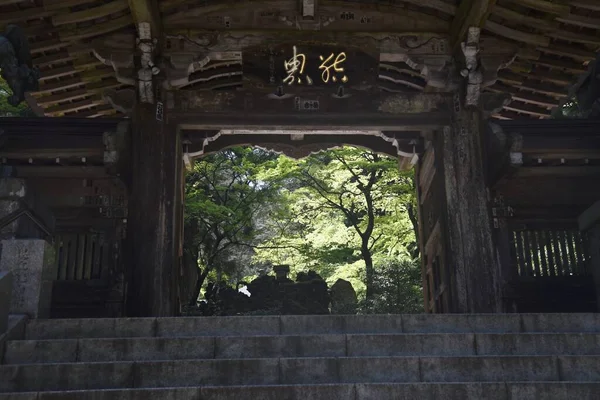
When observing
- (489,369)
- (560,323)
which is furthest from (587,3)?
(489,369)

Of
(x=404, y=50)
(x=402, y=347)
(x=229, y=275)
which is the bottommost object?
(x=402, y=347)

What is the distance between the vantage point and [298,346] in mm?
6723

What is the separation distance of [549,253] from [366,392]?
757cm

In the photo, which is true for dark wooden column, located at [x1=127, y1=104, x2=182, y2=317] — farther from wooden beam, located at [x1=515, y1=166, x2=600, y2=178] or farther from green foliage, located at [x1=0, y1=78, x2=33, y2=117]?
green foliage, located at [x1=0, y1=78, x2=33, y2=117]

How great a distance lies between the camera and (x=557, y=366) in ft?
20.5

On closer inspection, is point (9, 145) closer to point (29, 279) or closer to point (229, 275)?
point (29, 279)

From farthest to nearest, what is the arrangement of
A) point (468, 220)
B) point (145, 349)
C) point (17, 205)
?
point (468, 220) → point (17, 205) → point (145, 349)

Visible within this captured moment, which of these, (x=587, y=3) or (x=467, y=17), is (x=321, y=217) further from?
(x=587, y=3)

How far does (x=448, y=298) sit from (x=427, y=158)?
2978mm

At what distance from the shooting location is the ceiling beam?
10.6 meters

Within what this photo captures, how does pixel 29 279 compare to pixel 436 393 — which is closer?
pixel 436 393

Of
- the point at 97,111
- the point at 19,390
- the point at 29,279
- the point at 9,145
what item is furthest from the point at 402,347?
the point at 97,111

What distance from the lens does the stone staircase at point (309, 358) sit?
227 inches

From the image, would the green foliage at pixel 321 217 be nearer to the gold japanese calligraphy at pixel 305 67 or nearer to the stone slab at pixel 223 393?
the gold japanese calligraphy at pixel 305 67
